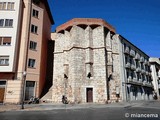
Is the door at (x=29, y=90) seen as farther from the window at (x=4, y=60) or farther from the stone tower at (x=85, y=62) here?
the window at (x=4, y=60)

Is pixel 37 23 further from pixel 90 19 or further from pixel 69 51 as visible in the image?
pixel 90 19

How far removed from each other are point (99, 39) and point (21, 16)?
43.2ft

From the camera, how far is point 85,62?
87.4 ft

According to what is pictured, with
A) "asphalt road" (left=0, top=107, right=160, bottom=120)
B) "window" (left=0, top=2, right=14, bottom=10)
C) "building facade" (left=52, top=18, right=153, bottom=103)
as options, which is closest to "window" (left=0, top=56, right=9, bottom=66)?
"window" (left=0, top=2, right=14, bottom=10)

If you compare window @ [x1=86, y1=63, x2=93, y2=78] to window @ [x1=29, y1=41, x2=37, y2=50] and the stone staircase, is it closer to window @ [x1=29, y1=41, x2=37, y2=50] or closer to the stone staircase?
the stone staircase

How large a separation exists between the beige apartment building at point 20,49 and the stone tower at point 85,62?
3.52 metres

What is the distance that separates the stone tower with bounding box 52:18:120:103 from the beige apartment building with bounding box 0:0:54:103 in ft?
11.5

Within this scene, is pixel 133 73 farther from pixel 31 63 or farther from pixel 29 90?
pixel 29 90

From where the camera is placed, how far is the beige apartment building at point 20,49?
22.6 m

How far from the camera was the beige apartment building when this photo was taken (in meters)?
22.6

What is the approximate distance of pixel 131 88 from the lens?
106 ft

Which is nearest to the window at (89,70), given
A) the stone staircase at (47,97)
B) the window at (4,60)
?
the stone staircase at (47,97)

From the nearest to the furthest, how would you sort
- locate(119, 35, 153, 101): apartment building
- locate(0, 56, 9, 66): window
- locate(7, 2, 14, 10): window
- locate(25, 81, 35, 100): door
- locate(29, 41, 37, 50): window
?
locate(0, 56, 9, 66): window → locate(25, 81, 35, 100): door → locate(7, 2, 14, 10): window → locate(29, 41, 37, 50): window → locate(119, 35, 153, 101): apartment building

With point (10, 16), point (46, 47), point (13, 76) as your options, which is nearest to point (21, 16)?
point (10, 16)
